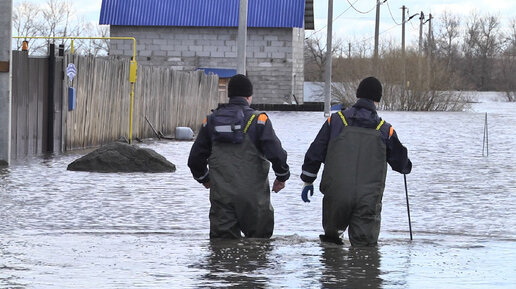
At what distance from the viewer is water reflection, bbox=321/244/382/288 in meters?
8.68

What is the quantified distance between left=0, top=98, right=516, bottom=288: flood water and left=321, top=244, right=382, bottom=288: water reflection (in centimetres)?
1

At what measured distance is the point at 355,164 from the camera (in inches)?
391

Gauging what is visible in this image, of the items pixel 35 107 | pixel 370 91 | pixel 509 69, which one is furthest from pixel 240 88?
pixel 509 69

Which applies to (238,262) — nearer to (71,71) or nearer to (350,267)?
(350,267)

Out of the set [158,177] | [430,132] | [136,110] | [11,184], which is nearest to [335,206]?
[11,184]

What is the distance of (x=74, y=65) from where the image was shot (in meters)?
23.2

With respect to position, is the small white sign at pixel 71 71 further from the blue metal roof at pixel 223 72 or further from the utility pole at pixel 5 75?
the blue metal roof at pixel 223 72

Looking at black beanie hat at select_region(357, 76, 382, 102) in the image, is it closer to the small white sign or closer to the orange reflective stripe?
the orange reflective stripe

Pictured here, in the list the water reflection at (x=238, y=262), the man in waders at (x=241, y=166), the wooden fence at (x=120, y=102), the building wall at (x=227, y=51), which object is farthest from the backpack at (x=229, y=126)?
the building wall at (x=227, y=51)

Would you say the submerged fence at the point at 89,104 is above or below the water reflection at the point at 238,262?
above

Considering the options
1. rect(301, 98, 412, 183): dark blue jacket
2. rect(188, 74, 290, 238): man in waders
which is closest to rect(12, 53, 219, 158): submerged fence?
rect(188, 74, 290, 238): man in waders

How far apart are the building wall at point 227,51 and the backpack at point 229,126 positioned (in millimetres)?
52984

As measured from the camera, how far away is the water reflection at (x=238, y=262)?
28.4 feet

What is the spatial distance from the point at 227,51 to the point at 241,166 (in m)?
53.7
